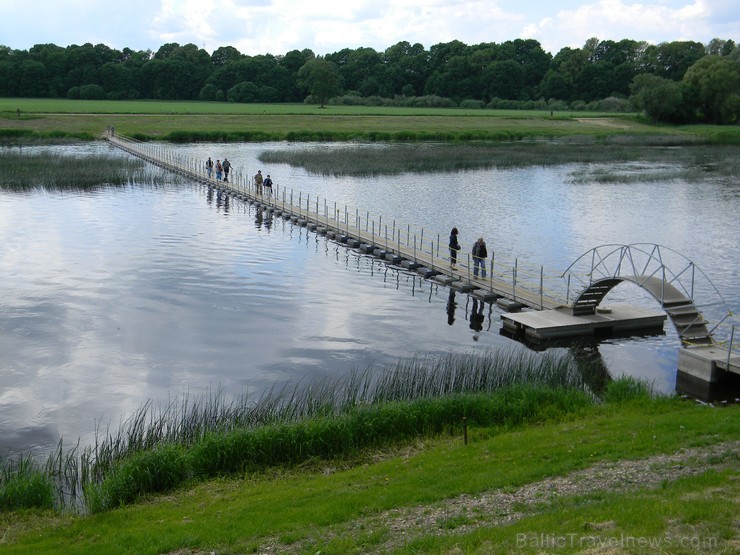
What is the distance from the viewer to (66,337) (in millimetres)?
25656

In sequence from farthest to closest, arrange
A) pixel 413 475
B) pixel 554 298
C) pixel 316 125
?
pixel 316 125 → pixel 554 298 → pixel 413 475

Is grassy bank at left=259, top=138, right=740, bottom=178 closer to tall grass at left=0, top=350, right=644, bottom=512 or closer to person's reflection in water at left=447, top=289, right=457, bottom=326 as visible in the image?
person's reflection in water at left=447, top=289, right=457, bottom=326

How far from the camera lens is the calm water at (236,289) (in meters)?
22.1

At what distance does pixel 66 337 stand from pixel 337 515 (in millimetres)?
16067

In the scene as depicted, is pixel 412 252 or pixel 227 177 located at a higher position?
pixel 227 177

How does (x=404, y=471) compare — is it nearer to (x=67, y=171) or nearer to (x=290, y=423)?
(x=290, y=423)

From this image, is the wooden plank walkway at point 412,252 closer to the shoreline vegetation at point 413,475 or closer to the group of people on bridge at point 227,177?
the group of people on bridge at point 227,177

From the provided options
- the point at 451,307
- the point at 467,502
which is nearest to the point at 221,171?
the point at 451,307

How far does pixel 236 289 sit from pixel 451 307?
8.63 metres

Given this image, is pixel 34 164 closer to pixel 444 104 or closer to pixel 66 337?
pixel 66 337

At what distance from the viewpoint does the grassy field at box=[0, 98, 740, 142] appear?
359 feet

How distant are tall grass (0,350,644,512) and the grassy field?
92281 millimetres

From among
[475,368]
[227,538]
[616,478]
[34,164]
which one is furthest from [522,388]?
[34,164]

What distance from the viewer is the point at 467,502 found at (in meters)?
12.6
